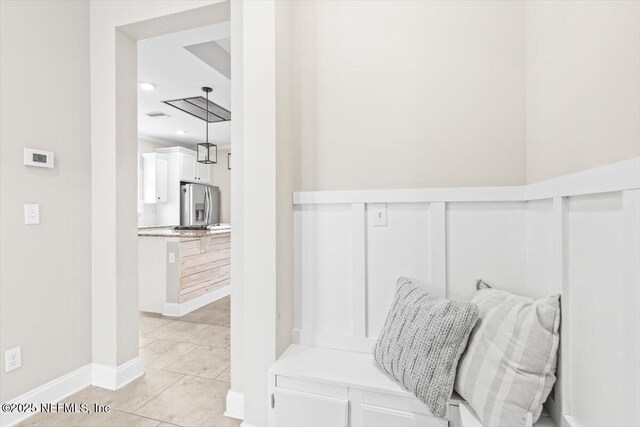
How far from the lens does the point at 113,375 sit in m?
2.15

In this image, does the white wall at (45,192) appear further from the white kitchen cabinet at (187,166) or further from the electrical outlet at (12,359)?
the white kitchen cabinet at (187,166)

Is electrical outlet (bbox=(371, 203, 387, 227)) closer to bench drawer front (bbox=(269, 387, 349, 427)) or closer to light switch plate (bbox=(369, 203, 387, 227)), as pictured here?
light switch plate (bbox=(369, 203, 387, 227))

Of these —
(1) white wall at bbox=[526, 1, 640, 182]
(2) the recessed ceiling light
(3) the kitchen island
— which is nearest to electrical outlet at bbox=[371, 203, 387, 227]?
(1) white wall at bbox=[526, 1, 640, 182]

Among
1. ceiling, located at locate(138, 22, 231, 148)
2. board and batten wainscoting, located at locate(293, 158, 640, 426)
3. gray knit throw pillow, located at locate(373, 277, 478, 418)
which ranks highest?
ceiling, located at locate(138, 22, 231, 148)

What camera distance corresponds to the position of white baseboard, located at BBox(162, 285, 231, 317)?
12.2ft

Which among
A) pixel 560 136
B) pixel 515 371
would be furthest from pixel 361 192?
pixel 515 371

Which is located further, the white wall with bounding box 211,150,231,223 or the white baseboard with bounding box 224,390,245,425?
the white wall with bounding box 211,150,231,223

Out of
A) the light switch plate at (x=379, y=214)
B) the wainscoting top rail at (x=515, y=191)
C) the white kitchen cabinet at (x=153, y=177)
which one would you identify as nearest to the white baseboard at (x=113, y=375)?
the wainscoting top rail at (x=515, y=191)

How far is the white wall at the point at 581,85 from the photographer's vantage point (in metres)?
0.78

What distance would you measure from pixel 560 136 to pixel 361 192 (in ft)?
2.75

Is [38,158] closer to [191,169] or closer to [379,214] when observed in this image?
[379,214]

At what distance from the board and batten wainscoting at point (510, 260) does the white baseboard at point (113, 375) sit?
128 cm

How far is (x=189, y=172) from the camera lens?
21.3 ft

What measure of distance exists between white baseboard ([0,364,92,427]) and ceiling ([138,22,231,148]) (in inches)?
100
